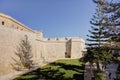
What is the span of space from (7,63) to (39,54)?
418 inches

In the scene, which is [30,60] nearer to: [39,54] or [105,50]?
[39,54]

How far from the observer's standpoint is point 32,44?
1058 inches

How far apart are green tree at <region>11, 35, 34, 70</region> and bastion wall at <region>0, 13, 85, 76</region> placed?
0.49 metres

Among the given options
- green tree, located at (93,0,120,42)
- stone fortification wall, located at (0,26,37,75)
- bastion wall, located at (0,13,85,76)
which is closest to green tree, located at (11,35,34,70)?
bastion wall, located at (0,13,85,76)

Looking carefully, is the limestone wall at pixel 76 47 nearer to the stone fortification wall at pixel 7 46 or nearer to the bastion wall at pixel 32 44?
the bastion wall at pixel 32 44

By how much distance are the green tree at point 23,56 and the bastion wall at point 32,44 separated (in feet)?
1.60

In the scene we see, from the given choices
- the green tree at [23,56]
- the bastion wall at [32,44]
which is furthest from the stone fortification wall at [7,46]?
→ the green tree at [23,56]

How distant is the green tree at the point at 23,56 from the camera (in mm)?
22280

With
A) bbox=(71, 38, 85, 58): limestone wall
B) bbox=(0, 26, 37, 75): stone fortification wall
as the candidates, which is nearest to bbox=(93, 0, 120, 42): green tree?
bbox=(0, 26, 37, 75): stone fortification wall

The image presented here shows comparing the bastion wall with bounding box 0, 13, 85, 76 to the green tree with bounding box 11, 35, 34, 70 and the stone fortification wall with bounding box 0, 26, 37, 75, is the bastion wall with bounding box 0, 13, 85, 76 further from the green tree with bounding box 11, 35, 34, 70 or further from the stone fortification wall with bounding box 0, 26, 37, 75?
the green tree with bounding box 11, 35, 34, 70

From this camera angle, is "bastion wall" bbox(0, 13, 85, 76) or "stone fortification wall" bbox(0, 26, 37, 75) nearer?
"stone fortification wall" bbox(0, 26, 37, 75)

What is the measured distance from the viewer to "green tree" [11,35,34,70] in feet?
73.1

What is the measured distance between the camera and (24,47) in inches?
947

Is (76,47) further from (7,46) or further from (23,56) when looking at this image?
(7,46)
